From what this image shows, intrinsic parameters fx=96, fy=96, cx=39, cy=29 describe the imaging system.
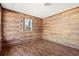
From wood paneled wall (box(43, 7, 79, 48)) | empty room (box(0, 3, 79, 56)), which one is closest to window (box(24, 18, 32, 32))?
empty room (box(0, 3, 79, 56))

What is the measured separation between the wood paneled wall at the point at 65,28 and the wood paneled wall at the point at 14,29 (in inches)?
44.2

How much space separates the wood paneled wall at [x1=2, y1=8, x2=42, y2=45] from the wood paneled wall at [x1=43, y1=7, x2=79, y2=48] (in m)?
1.12

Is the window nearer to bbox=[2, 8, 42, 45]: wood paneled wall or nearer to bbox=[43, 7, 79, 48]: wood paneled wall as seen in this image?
bbox=[2, 8, 42, 45]: wood paneled wall

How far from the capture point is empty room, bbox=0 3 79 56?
365 cm

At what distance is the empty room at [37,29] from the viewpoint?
3646 mm

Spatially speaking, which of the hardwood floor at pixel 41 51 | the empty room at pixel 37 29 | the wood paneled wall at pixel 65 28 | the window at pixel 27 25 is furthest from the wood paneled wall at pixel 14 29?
the wood paneled wall at pixel 65 28

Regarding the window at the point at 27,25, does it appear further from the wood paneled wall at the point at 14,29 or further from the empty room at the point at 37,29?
the wood paneled wall at the point at 14,29

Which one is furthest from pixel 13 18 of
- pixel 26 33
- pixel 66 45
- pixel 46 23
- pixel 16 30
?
pixel 66 45

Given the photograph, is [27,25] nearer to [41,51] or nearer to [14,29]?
[14,29]

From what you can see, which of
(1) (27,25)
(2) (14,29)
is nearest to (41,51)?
(2) (14,29)

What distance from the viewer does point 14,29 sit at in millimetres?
4695

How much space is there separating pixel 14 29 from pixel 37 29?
187cm

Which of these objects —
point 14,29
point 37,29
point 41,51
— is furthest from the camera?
point 37,29

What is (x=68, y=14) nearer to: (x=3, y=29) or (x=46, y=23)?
(x=46, y=23)
